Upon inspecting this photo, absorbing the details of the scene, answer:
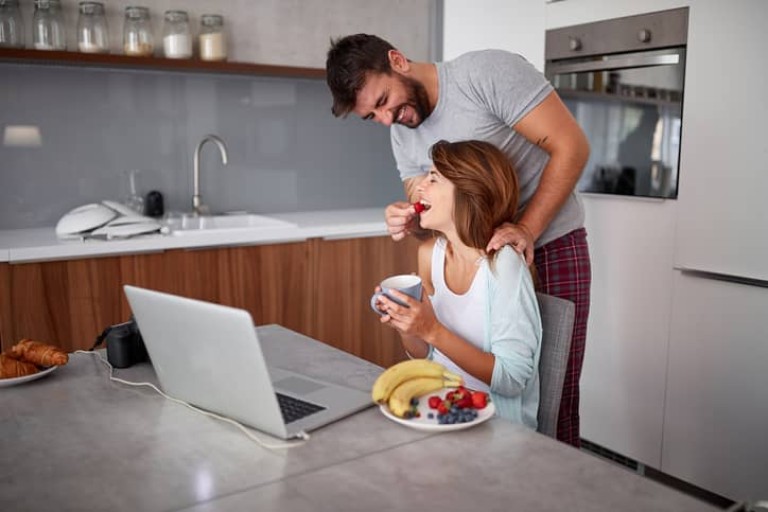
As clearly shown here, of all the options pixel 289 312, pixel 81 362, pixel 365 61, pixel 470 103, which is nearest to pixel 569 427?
pixel 470 103

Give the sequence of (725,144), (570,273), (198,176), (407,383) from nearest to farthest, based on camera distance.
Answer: (407,383) → (570,273) → (725,144) → (198,176)

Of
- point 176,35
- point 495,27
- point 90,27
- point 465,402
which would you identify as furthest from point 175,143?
point 465,402

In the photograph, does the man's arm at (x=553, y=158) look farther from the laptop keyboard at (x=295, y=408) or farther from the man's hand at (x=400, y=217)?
the laptop keyboard at (x=295, y=408)

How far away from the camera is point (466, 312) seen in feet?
5.52

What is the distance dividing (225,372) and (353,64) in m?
0.94

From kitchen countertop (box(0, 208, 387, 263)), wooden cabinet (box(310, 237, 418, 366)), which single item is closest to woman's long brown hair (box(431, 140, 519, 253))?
kitchen countertop (box(0, 208, 387, 263))

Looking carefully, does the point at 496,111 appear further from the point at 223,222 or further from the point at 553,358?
the point at 223,222

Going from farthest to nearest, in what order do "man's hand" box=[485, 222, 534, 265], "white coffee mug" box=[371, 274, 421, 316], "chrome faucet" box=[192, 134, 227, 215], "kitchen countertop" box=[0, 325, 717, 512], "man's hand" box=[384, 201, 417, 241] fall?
"chrome faucet" box=[192, 134, 227, 215], "man's hand" box=[384, 201, 417, 241], "man's hand" box=[485, 222, 534, 265], "white coffee mug" box=[371, 274, 421, 316], "kitchen countertop" box=[0, 325, 717, 512]

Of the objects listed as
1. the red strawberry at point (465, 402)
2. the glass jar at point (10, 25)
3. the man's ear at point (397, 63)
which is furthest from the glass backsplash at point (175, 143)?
the red strawberry at point (465, 402)

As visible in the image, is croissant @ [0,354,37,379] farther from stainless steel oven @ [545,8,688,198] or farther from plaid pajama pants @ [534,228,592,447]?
stainless steel oven @ [545,8,688,198]

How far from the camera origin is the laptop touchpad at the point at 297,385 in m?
1.43

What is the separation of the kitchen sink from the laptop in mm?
1796

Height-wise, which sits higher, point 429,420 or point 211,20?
point 211,20

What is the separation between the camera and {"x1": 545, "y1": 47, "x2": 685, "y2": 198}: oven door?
2629 mm
